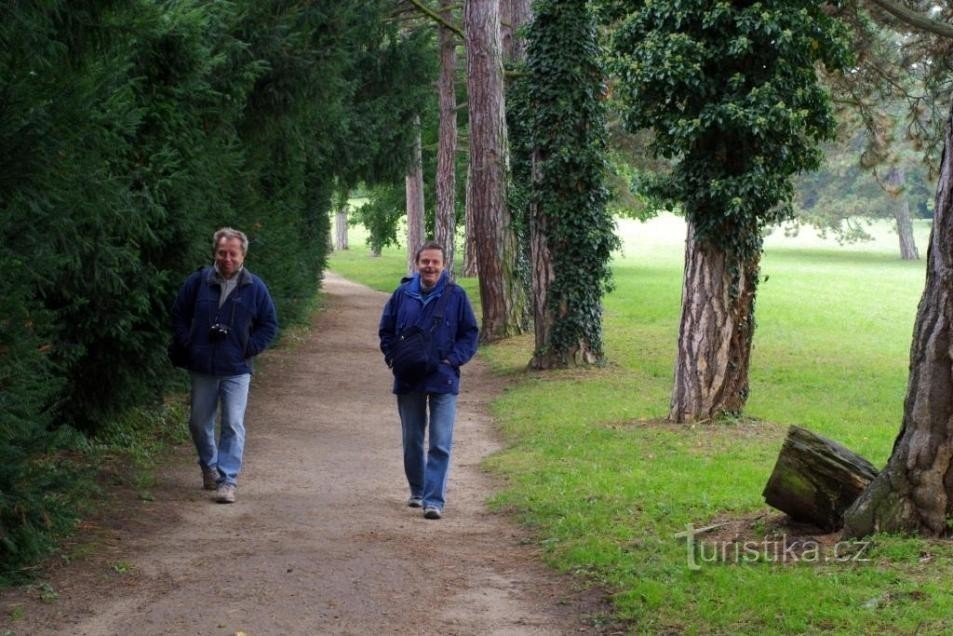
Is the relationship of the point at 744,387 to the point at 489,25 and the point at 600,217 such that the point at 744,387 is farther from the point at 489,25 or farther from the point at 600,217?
the point at 489,25

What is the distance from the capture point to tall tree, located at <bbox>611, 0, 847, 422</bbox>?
12.4m

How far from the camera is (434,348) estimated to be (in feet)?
29.1

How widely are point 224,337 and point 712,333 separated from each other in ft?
18.3

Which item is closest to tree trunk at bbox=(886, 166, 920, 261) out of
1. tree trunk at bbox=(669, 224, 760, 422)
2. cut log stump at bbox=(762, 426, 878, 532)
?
tree trunk at bbox=(669, 224, 760, 422)

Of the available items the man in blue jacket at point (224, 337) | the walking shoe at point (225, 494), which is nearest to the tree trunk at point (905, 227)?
the man in blue jacket at point (224, 337)

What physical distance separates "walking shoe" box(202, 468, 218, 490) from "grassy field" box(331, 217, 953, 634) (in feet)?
7.19

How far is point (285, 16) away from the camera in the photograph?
1460 cm

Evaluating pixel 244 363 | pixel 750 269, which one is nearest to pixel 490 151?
pixel 750 269

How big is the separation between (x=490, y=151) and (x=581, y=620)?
16585 mm

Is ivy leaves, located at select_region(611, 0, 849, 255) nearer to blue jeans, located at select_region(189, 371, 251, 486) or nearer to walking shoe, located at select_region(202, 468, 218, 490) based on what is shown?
blue jeans, located at select_region(189, 371, 251, 486)

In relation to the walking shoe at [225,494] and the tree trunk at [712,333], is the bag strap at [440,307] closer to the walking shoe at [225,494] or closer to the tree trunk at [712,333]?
the walking shoe at [225,494]

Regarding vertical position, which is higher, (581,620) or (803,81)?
(803,81)

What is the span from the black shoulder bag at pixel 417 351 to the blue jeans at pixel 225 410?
4.30 ft

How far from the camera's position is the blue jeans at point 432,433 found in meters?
9.01
